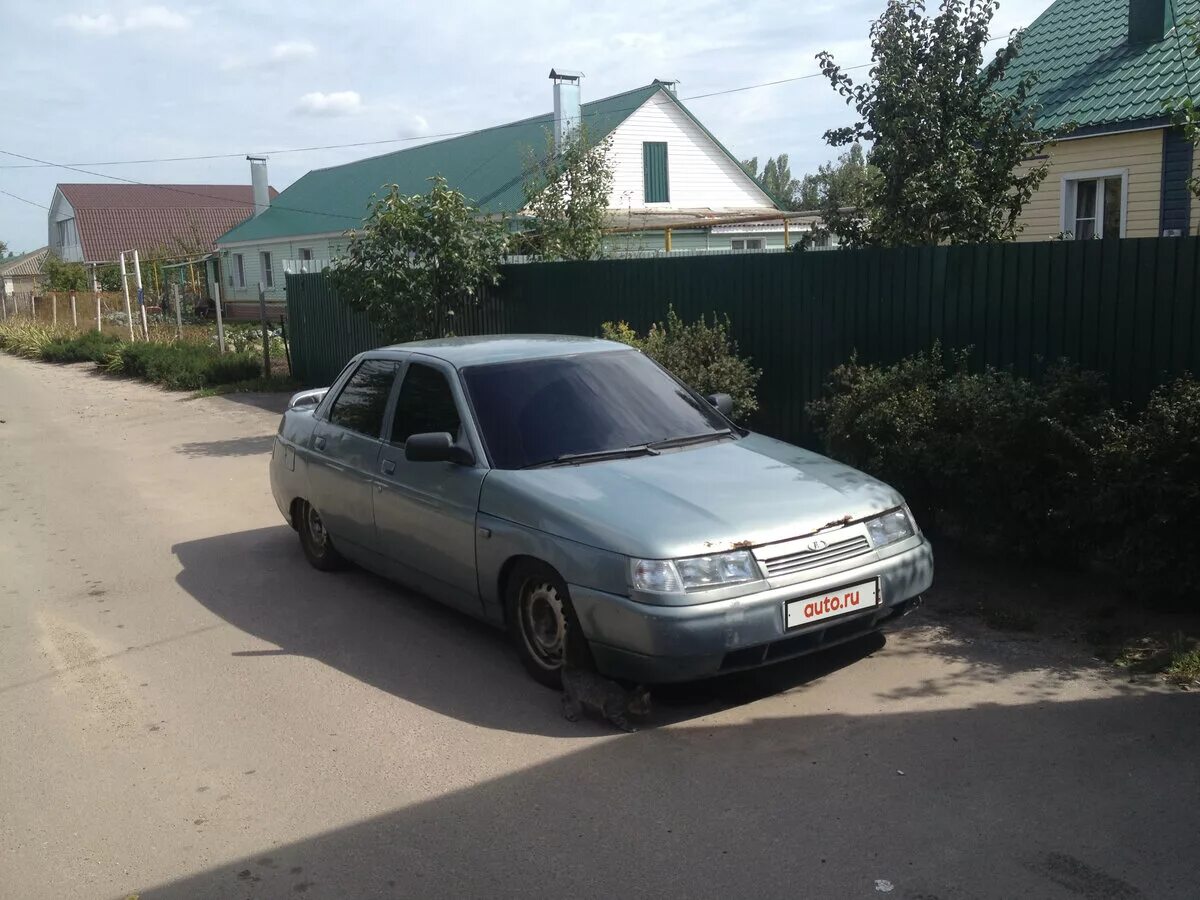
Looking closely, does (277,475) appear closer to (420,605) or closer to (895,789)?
(420,605)

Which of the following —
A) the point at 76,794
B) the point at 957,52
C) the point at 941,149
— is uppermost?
the point at 957,52

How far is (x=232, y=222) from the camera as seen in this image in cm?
6706

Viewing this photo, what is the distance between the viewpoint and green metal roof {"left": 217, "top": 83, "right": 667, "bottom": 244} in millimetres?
30000

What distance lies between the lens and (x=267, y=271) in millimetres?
41594

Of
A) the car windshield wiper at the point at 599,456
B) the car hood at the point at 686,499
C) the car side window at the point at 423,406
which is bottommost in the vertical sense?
the car hood at the point at 686,499

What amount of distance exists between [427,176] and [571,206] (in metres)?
16.1

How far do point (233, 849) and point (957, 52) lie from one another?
8.50m

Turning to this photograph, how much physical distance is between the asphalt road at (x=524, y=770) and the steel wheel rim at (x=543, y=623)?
22 centimetres

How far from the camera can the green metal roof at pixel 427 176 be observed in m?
30.0

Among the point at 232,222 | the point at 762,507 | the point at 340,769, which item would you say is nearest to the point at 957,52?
the point at 762,507

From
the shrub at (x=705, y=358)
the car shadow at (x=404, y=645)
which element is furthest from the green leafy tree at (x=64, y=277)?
the car shadow at (x=404, y=645)

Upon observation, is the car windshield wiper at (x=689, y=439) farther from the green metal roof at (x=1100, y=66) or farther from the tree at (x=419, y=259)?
the green metal roof at (x=1100, y=66)

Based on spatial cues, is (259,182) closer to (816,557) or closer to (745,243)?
(745,243)

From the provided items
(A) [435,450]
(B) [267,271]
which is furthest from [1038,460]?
(B) [267,271]
